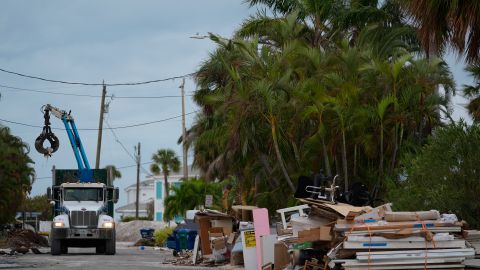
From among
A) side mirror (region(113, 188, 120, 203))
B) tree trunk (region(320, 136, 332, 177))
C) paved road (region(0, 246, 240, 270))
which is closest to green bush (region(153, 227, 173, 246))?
side mirror (region(113, 188, 120, 203))

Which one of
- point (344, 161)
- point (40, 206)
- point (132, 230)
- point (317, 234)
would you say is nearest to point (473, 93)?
point (344, 161)

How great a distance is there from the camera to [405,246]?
1677 cm

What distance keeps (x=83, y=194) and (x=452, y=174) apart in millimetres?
18227

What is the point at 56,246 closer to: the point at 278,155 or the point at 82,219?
the point at 82,219

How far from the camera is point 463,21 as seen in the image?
61.1 feet

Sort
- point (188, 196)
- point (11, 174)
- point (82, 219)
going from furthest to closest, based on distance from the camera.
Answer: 1. point (188, 196)
2. point (11, 174)
3. point (82, 219)

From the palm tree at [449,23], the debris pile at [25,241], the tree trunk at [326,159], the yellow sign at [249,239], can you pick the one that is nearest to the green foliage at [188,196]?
the debris pile at [25,241]

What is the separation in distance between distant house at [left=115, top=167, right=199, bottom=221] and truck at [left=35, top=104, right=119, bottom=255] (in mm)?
66207

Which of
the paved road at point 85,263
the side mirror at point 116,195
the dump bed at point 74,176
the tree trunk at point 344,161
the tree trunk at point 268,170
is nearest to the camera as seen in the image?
the paved road at point 85,263

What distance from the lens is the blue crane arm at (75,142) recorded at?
3772 cm

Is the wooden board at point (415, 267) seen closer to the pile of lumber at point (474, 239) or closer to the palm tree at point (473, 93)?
the pile of lumber at point (474, 239)

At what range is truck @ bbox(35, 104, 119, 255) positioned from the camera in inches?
1373

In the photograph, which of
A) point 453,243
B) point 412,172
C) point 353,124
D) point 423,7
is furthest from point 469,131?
point 353,124

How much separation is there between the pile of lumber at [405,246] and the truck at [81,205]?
19474 millimetres
